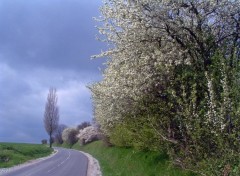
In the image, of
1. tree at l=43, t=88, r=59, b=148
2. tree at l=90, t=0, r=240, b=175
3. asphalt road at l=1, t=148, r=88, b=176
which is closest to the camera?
tree at l=90, t=0, r=240, b=175

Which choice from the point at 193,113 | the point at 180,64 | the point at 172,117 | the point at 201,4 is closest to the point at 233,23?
the point at 201,4

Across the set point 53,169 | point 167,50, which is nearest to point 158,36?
point 167,50

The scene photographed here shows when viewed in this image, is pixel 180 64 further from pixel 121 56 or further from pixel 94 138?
pixel 94 138

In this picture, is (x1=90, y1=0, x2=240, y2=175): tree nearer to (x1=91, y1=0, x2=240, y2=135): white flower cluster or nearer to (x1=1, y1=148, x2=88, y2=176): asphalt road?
(x1=91, y1=0, x2=240, y2=135): white flower cluster

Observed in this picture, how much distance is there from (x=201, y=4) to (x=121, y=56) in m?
3.59

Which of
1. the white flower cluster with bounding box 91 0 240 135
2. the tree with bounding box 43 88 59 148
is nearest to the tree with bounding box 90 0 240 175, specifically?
the white flower cluster with bounding box 91 0 240 135

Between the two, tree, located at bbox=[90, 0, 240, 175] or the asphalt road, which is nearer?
tree, located at bbox=[90, 0, 240, 175]

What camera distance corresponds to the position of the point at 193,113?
9.98 meters

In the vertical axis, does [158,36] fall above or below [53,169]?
above

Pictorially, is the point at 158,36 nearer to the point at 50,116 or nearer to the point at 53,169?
the point at 53,169

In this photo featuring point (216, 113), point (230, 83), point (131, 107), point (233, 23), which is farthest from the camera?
point (131, 107)

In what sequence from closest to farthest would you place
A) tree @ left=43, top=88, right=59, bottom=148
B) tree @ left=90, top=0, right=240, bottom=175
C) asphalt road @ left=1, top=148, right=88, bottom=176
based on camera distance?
tree @ left=90, top=0, right=240, bottom=175
asphalt road @ left=1, top=148, right=88, bottom=176
tree @ left=43, top=88, right=59, bottom=148

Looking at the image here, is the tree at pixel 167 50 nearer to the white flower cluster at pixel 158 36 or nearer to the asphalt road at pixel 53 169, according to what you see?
the white flower cluster at pixel 158 36

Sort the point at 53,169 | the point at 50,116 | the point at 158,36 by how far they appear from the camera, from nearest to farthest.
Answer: the point at 158,36, the point at 53,169, the point at 50,116
